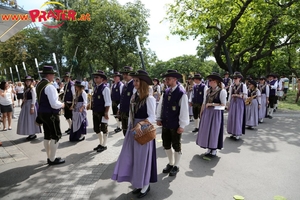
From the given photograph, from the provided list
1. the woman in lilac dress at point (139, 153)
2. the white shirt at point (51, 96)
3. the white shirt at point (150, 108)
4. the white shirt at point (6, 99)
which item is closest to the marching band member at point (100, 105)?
the white shirt at point (51, 96)

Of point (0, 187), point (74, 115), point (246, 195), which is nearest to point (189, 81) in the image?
point (74, 115)

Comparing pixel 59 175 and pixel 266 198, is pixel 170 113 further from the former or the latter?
pixel 59 175

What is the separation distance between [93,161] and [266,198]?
12.2ft

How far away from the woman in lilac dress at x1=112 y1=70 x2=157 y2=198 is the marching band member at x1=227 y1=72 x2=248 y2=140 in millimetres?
4143

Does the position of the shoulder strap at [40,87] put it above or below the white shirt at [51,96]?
above

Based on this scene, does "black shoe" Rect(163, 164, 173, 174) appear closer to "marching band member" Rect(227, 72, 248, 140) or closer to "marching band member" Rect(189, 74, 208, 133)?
"marching band member" Rect(227, 72, 248, 140)

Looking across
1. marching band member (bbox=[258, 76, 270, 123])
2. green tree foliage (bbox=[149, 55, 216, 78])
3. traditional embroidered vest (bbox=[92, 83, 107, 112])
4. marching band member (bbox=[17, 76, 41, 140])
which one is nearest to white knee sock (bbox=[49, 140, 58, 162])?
traditional embroidered vest (bbox=[92, 83, 107, 112])

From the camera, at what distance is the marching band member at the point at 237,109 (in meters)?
6.79

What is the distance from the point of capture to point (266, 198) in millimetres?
3557

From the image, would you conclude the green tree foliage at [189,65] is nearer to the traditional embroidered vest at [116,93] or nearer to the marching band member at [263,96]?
the marching band member at [263,96]

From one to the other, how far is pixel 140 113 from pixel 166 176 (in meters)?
1.61

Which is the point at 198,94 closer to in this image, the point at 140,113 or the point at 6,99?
the point at 140,113

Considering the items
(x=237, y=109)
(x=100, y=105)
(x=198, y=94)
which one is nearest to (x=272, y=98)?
(x=237, y=109)

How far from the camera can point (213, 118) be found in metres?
5.36
